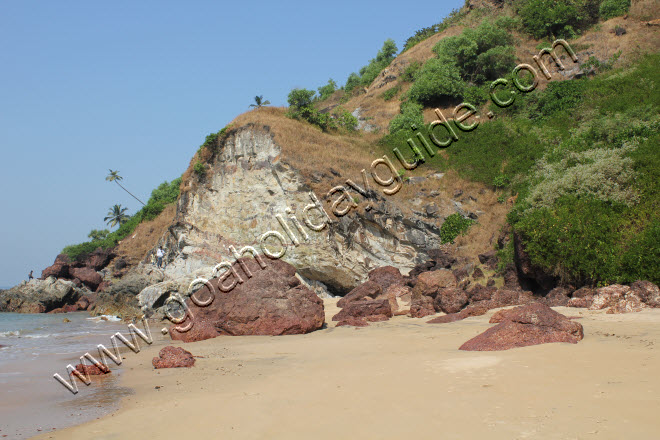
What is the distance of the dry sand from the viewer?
14.6 ft

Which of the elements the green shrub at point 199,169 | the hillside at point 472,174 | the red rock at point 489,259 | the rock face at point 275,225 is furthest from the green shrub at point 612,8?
the green shrub at point 199,169

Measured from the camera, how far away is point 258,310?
39.2 ft

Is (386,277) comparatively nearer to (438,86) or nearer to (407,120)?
(407,120)

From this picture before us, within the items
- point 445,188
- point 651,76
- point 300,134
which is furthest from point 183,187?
point 651,76

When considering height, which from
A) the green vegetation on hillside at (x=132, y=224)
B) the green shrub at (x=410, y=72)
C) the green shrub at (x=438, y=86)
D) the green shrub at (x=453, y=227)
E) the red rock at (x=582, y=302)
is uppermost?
the green shrub at (x=410, y=72)

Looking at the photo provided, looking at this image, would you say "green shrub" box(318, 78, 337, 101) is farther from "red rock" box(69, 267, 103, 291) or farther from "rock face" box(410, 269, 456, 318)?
"rock face" box(410, 269, 456, 318)

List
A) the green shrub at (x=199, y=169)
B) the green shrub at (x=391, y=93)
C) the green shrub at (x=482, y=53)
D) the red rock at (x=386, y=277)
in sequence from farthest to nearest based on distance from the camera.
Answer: the green shrub at (x=391, y=93), the green shrub at (x=482, y=53), the green shrub at (x=199, y=169), the red rock at (x=386, y=277)

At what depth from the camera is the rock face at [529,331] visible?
7.32m

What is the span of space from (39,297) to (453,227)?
1077 inches

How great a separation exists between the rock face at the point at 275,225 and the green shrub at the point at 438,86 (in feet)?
55.5

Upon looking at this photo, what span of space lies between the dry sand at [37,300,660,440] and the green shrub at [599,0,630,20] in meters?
41.0

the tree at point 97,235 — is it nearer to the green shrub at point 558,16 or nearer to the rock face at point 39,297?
the rock face at point 39,297

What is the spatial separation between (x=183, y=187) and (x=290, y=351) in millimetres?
19764

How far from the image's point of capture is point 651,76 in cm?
2752
